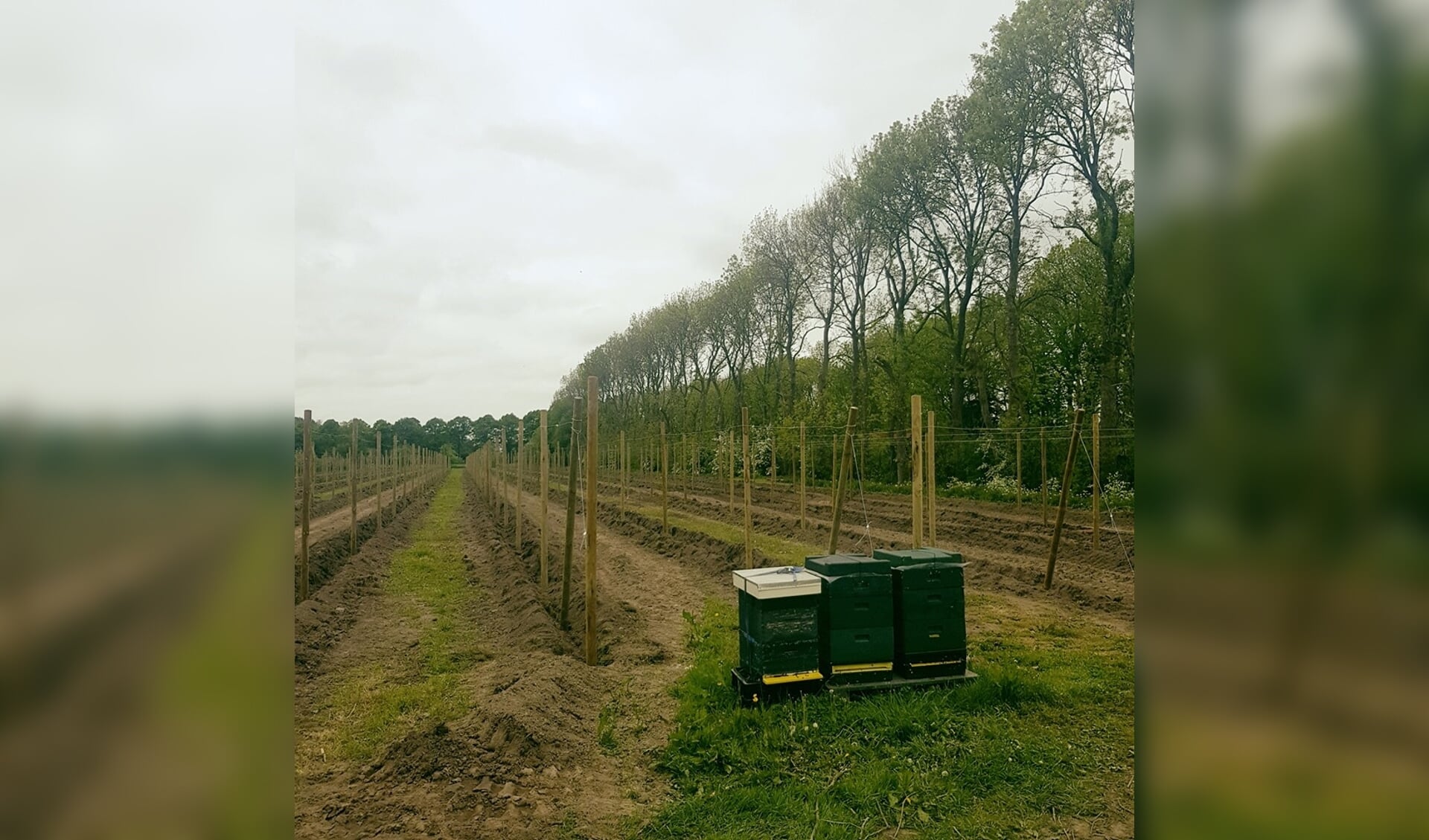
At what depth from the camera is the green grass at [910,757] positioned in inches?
199

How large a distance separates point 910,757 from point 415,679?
580cm

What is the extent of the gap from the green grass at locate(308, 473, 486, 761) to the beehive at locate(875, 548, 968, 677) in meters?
4.26

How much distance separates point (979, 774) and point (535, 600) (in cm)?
806

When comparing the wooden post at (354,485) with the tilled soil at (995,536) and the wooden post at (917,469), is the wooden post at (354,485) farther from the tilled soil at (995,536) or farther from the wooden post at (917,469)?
the wooden post at (917,469)

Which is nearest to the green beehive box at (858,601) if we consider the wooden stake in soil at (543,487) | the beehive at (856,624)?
the beehive at (856,624)

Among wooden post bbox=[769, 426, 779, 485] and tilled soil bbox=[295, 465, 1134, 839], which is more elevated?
wooden post bbox=[769, 426, 779, 485]

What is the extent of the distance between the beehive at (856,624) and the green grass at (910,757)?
0.33 m

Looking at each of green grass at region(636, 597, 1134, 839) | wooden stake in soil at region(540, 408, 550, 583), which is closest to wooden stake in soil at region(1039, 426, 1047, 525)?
green grass at region(636, 597, 1134, 839)

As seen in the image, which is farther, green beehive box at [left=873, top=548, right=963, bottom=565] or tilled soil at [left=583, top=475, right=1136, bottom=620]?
tilled soil at [left=583, top=475, right=1136, bottom=620]

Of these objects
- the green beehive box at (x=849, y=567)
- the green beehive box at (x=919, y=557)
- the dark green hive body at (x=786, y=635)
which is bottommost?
the dark green hive body at (x=786, y=635)

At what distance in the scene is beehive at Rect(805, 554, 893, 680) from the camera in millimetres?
7184

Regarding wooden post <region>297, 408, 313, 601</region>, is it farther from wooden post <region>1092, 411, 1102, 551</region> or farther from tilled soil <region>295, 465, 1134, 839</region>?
wooden post <region>1092, 411, 1102, 551</region>
